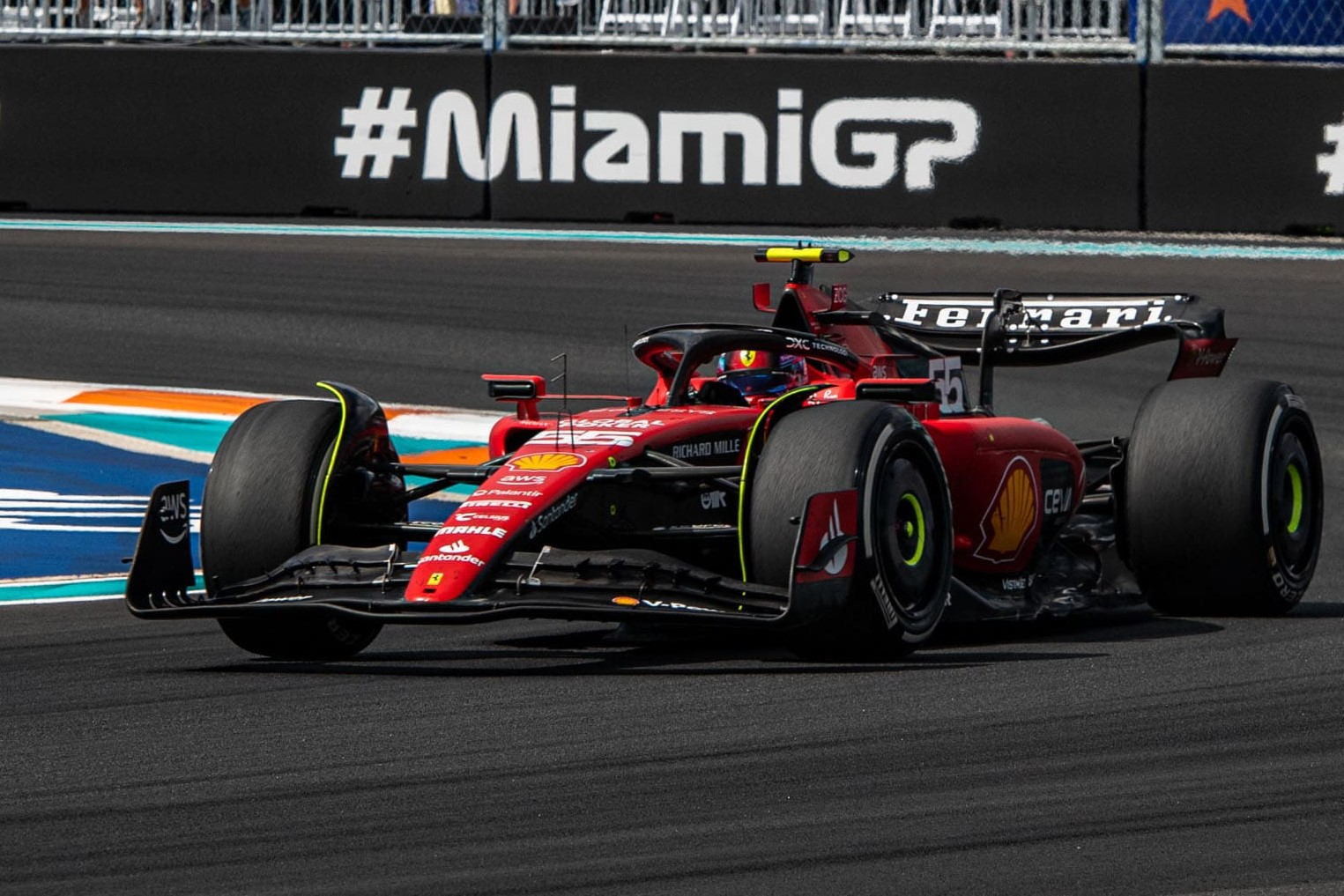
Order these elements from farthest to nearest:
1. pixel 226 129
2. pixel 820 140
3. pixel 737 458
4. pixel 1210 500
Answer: pixel 226 129, pixel 820 140, pixel 1210 500, pixel 737 458

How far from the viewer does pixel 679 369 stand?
23.8 ft

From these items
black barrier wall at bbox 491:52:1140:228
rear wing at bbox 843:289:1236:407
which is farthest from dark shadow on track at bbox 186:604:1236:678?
black barrier wall at bbox 491:52:1140:228

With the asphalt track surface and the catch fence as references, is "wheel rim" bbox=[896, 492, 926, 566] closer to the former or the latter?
the asphalt track surface

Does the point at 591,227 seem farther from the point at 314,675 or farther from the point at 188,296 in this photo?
the point at 314,675

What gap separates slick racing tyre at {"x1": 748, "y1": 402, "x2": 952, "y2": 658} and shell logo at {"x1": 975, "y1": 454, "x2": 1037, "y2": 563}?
2.18 ft

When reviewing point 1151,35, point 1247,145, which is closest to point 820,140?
point 1151,35

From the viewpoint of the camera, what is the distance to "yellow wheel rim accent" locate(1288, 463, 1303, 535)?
7953 mm

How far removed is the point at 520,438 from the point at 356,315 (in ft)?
22.5

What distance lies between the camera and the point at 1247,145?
14320 millimetres

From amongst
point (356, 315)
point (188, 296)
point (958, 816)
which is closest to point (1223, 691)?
point (958, 816)

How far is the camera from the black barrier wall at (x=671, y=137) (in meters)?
14.4

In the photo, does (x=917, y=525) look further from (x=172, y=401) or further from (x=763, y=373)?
(x=172, y=401)

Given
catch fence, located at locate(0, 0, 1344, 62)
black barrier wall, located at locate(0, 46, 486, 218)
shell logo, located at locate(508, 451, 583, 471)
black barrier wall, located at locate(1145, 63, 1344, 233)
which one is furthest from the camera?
black barrier wall, located at locate(0, 46, 486, 218)

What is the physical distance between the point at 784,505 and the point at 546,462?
728 mm
